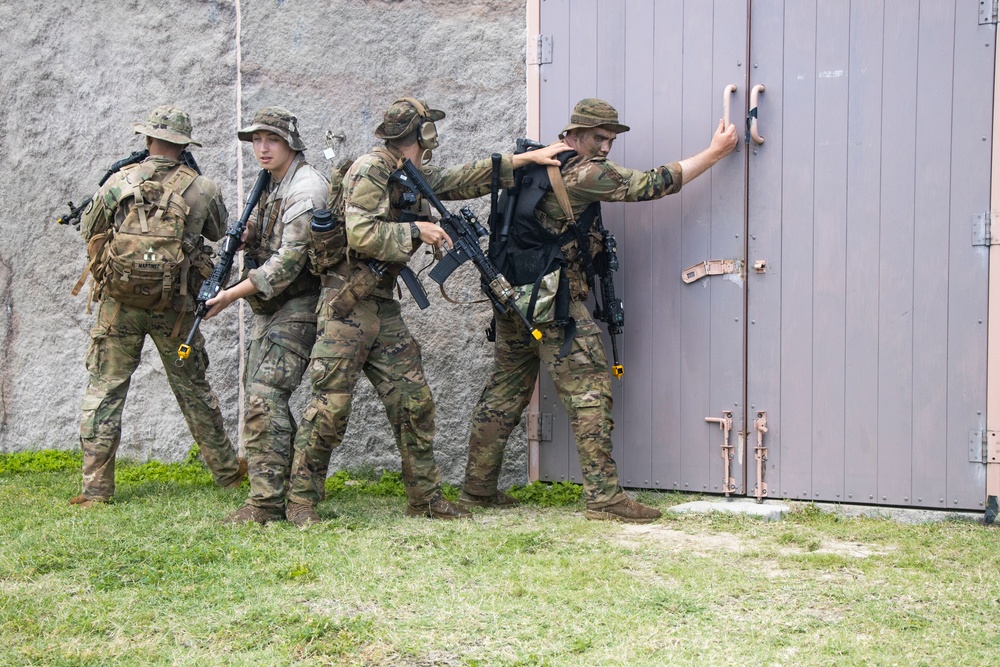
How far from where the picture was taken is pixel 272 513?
17.6 feet

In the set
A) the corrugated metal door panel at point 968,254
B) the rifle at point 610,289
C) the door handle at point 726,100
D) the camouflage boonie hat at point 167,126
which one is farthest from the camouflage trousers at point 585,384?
the camouflage boonie hat at point 167,126

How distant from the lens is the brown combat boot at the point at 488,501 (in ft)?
19.9

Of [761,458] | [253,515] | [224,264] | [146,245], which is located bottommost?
[253,515]

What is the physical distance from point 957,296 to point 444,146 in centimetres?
307

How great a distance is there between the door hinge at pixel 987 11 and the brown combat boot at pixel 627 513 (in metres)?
3.01

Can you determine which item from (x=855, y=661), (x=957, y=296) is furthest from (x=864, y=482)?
(x=855, y=661)

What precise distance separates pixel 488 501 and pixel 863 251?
2470mm

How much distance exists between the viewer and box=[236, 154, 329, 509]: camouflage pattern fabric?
5.37 metres

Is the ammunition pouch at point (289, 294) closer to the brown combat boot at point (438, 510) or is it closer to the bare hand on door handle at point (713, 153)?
the brown combat boot at point (438, 510)

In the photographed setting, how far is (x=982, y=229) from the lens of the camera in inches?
213

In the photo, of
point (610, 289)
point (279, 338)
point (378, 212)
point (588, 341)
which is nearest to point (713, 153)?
→ point (610, 289)

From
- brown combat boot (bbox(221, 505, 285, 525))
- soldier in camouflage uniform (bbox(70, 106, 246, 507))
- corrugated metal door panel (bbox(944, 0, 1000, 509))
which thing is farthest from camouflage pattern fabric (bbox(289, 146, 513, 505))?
corrugated metal door panel (bbox(944, 0, 1000, 509))

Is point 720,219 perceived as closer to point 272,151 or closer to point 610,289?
point 610,289

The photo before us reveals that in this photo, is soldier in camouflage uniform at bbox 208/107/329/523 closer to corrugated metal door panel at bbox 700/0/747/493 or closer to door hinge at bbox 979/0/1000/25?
corrugated metal door panel at bbox 700/0/747/493
